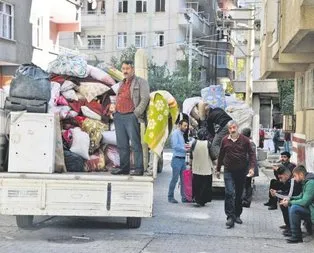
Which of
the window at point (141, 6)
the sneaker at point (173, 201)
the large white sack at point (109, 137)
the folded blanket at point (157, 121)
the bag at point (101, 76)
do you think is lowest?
the sneaker at point (173, 201)

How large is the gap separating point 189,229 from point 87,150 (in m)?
2.04

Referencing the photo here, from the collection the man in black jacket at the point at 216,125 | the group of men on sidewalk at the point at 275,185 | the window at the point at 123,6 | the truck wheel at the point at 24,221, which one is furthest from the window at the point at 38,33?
the truck wheel at the point at 24,221

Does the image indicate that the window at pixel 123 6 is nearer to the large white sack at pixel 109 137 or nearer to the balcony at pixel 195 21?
the balcony at pixel 195 21

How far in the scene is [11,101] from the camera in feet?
29.7

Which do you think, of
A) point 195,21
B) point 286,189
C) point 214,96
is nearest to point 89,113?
point 286,189

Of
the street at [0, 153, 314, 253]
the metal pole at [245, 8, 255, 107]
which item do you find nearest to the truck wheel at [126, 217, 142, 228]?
the street at [0, 153, 314, 253]

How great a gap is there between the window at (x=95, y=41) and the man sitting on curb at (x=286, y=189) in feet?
129

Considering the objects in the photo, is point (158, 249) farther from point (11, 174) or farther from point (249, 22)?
point (249, 22)

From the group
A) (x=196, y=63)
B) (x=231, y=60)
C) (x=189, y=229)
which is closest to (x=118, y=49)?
(x=196, y=63)

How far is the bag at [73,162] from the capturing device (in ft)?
31.2

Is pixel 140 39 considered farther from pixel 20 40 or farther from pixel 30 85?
pixel 30 85

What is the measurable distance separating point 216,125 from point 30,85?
16.9ft

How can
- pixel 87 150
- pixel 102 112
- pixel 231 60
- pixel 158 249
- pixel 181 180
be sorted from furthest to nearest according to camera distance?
pixel 231 60 < pixel 181 180 < pixel 102 112 < pixel 87 150 < pixel 158 249

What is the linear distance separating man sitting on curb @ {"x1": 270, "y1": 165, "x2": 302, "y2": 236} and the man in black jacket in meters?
2.26
